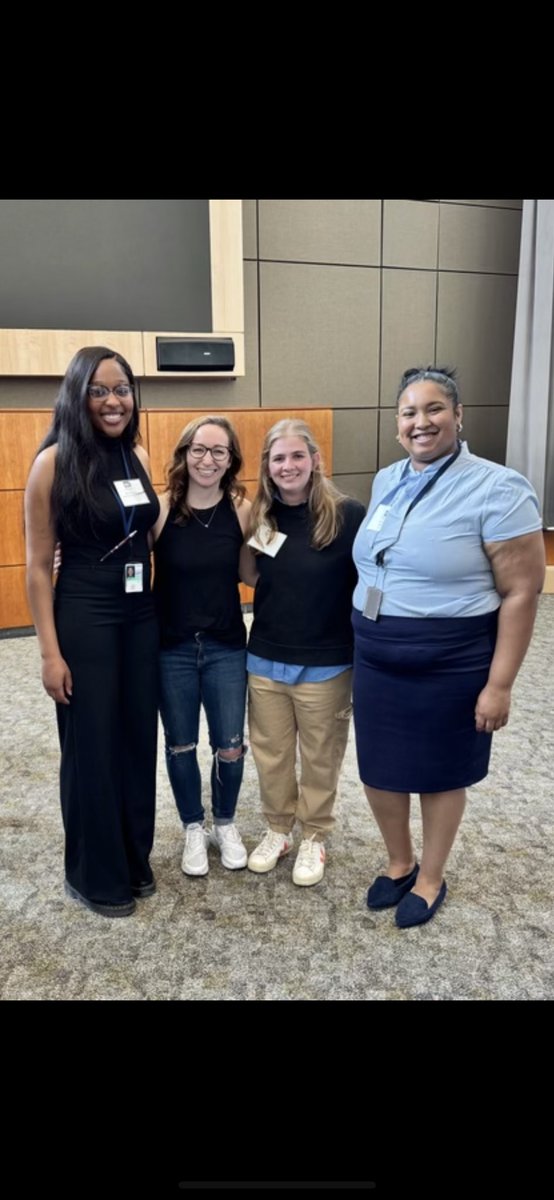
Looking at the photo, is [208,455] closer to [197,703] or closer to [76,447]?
[76,447]

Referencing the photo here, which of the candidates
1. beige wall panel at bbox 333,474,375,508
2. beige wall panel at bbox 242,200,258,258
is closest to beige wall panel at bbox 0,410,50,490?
beige wall panel at bbox 242,200,258,258

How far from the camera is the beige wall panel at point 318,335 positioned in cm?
529

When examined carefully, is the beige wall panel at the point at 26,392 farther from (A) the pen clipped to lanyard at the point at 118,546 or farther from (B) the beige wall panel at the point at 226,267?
(A) the pen clipped to lanyard at the point at 118,546

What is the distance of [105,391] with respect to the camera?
1.83 m

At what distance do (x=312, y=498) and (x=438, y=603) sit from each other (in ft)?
1.57

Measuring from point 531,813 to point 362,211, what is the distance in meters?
4.33

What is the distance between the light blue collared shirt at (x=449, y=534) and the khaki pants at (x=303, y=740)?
1.35ft

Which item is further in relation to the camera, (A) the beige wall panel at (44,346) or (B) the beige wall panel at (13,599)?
(B) the beige wall panel at (13,599)

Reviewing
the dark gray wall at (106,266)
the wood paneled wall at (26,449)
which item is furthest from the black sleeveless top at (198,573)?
the dark gray wall at (106,266)

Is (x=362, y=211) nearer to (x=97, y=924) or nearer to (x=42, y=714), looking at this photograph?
(x=42, y=714)

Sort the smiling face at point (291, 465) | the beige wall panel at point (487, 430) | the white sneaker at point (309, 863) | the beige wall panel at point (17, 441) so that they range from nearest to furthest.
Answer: the smiling face at point (291, 465) → the white sneaker at point (309, 863) → the beige wall panel at point (17, 441) → the beige wall panel at point (487, 430)

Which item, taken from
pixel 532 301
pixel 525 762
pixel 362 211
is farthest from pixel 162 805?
Answer: pixel 532 301
